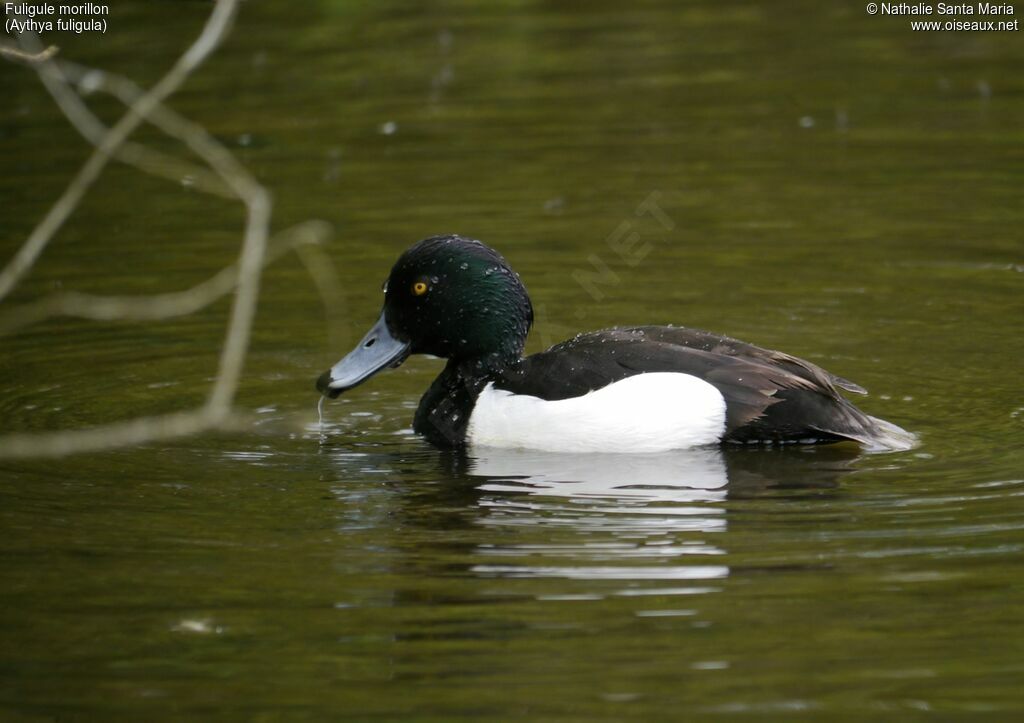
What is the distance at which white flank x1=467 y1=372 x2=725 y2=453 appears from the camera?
7.93 meters

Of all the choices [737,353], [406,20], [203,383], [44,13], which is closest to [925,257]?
[737,353]

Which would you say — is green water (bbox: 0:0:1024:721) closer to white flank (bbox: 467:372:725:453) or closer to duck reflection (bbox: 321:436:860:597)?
duck reflection (bbox: 321:436:860:597)

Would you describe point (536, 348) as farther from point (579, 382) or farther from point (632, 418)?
point (632, 418)

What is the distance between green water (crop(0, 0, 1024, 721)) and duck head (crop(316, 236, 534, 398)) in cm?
37

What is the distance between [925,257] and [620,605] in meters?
5.92

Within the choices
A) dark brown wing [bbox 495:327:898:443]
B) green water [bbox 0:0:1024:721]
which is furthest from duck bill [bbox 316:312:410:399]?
dark brown wing [bbox 495:327:898:443]

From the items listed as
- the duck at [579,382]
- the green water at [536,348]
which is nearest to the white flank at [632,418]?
the duck at [579,382]

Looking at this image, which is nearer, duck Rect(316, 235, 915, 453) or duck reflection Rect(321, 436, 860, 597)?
duck reflection Rect(321, 436, 860, 597)

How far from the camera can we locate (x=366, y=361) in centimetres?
879

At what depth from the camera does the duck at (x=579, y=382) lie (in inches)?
313

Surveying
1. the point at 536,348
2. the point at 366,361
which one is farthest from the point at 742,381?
the point at 536,348

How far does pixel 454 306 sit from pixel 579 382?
972 millimetres

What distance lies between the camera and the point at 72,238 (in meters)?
12.5

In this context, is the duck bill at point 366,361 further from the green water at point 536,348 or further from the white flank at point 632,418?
the white flank at point 632,418
